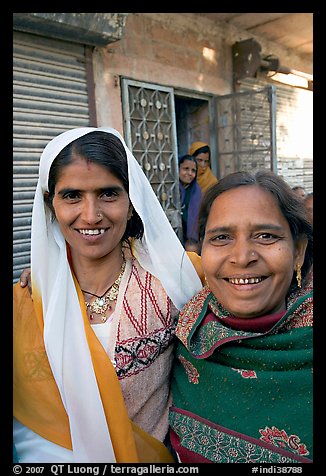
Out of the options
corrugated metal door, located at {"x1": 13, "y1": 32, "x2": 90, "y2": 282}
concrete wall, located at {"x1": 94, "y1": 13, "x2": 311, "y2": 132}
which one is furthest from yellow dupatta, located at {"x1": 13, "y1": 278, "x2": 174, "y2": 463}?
concrete wall, located at {"x1": 94, "y1": 13, "x2": 311, "y2": 132}

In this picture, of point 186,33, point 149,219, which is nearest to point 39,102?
point 186,33

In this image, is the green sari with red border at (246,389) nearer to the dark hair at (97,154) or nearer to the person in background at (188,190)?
the dark hair at (97,154)

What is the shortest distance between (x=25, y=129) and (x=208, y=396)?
9.40 feet

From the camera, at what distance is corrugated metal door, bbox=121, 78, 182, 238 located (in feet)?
14.0

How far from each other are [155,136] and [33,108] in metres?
1.41

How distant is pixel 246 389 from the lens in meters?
1.21

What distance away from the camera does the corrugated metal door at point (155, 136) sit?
4273mm

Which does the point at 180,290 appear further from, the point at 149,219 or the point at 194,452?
the point at 194,452

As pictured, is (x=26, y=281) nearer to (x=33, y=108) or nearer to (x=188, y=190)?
(x=33, y=108)

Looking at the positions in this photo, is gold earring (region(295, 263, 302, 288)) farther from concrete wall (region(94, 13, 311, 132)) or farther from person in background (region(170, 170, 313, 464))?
concrete wall (region(94, 13, 311, 132))

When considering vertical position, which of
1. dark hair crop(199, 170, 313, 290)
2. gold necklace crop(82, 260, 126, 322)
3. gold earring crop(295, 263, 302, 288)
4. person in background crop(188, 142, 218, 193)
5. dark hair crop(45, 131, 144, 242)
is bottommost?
gold necklace crop(82, 260, 126, 322)

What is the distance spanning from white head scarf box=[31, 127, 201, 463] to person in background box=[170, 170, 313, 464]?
22 cm

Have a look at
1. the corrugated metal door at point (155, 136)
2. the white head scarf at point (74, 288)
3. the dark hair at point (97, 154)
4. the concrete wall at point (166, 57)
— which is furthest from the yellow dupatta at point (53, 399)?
the corrugated metal door at point (155, 136)

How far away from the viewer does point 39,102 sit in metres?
3.56
